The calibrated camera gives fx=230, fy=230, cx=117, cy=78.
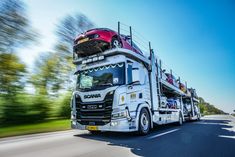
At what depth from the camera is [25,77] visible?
18.2m

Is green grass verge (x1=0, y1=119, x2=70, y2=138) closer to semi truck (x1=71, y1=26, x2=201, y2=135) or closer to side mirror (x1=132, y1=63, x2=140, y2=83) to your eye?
semi truck (x1=71, y1=26, x2=201, y2=135)

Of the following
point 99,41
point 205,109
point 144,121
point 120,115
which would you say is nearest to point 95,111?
point 120,115

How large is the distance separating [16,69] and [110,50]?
1102 centimetres

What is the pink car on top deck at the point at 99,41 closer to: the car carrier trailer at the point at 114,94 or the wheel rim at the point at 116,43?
the wheel rim at the point at 116,43

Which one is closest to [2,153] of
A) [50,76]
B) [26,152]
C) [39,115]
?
[26,152]

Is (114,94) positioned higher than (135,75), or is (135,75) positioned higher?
(135,75)

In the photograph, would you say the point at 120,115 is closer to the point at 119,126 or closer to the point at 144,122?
the point at 119,126

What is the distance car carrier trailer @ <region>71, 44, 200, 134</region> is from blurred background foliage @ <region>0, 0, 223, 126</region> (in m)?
6.13

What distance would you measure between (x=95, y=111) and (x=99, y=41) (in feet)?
8.48

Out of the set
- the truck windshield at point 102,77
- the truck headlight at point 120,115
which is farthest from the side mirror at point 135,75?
the truck headlight at point 120,115

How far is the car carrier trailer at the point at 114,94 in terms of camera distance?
301 inches

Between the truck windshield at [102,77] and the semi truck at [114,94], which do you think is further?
the truck windshield at [102,77]

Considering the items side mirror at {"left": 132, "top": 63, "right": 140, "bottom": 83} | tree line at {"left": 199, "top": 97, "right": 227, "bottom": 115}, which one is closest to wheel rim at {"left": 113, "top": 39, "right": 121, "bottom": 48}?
side mirror at {"left": 132, "top": 63, "right": 140, "bottom": 83}

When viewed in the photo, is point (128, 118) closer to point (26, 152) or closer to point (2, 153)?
point (26, 152)
